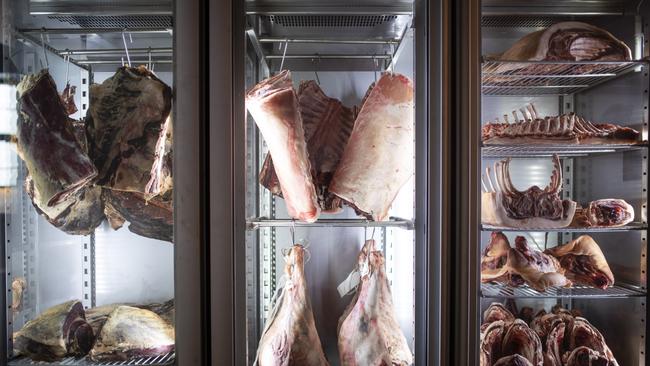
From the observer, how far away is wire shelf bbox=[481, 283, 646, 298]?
4.15ft

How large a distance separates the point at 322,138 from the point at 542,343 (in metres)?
1.21

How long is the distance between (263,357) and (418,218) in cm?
74

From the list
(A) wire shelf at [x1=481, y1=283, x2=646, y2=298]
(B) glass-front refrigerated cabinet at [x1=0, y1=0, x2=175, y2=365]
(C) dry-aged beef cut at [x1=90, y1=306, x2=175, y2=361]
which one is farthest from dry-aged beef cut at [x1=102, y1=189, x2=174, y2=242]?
(A) wire shelf at [x1=481, y1=283, x2=646, y2=298]

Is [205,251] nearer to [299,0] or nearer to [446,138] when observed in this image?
[446,138]

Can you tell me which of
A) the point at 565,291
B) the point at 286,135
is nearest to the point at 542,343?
the point at 565,291

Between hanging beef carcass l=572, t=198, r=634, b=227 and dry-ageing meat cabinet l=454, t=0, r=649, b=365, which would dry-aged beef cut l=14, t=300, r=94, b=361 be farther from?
hanging beef carcass l=572, t=198, r=634, b=227

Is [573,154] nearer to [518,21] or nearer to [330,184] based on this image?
[518,21]

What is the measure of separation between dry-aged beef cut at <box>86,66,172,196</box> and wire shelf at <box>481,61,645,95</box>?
3.62 feet

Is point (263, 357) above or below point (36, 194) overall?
below

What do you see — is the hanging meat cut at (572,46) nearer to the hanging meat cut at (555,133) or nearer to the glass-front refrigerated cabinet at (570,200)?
the glass-front refrigerated cabinet at (570,200)

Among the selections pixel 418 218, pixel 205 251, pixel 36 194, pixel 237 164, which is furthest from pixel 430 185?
pixel 36 194

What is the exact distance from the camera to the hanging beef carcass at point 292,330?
4.29 feet

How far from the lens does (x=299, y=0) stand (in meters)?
1.38

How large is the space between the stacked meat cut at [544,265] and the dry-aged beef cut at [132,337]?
119 centimetres
